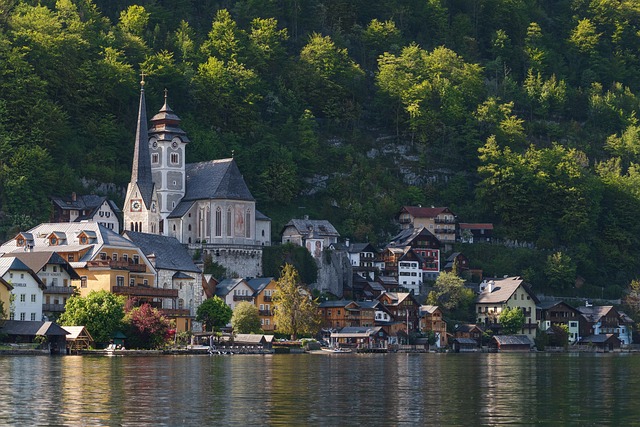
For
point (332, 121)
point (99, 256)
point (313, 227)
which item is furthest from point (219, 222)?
point (332, 121)

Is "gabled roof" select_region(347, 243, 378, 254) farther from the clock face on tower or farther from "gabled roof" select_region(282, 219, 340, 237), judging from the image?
the clock face on tower

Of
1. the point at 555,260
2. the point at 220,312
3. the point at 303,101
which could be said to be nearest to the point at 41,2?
the point at 303,101

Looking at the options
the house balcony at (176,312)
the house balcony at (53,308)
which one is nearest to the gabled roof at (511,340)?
the house balcony at (176,312)

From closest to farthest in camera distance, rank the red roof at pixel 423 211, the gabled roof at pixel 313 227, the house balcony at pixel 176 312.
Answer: the house balcony at pixel 176 312, the gabled roof at pixel 313 227, the red roof at pixel 423 211

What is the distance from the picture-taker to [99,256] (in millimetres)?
108188

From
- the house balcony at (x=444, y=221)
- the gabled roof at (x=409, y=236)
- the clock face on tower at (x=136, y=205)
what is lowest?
the gabled roof at (x=409, y=236)

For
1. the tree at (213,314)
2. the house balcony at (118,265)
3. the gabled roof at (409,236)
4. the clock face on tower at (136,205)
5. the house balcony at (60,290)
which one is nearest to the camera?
the house balcony at (60,290)

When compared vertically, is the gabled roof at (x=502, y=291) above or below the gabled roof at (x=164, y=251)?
below

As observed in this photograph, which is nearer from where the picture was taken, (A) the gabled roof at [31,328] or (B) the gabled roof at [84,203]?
(A) the gabled roof at [31,328]

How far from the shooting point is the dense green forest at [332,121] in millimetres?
131125

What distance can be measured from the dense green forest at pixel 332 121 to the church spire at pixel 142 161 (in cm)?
266

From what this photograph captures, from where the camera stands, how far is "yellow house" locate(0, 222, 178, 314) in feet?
353

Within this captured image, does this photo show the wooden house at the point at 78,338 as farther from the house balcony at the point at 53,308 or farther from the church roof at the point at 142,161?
the church roof at the point at 142,161

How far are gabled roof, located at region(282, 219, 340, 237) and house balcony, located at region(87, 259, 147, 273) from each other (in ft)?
77.3
